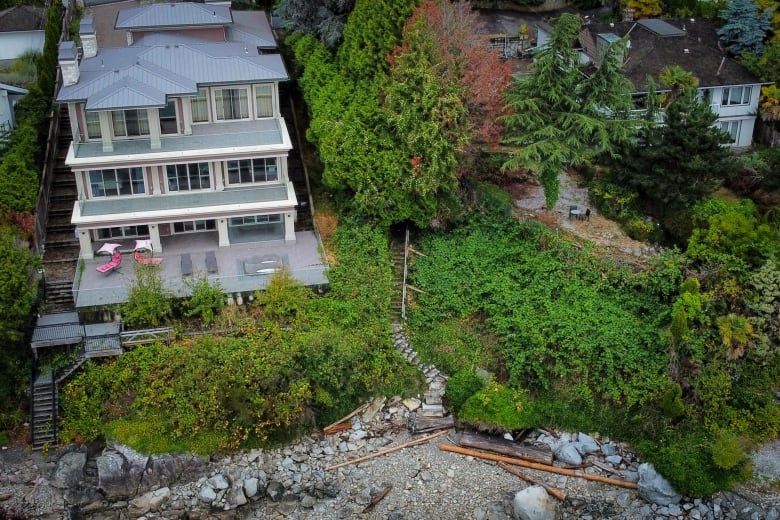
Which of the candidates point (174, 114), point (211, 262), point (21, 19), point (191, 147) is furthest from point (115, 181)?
point (21, 19)

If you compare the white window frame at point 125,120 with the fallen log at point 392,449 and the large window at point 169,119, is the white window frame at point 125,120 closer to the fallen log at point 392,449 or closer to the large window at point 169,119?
the large window at point 169,119

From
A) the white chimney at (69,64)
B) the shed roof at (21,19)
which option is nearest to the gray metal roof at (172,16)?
the white chimney at (69,64)

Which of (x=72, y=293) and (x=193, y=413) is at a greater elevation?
(x=72, y=293)

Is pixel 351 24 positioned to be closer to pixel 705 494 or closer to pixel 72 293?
pixel 72 293

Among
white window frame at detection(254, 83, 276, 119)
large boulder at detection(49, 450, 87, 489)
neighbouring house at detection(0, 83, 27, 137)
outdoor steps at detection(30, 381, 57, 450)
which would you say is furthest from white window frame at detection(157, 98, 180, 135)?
large boulder at detection(49, 450, 87, 489)


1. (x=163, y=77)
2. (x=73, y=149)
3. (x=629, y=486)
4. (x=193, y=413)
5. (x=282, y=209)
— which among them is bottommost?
(x=629, y=486)

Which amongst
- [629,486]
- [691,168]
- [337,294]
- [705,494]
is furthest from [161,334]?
[691,168]

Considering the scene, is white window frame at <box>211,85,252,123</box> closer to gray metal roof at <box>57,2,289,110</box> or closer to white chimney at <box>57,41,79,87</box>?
gray metal roof at <box>57,2,289,110</box>

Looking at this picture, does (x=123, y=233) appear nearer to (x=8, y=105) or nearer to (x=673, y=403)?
(x=8, y=105)
